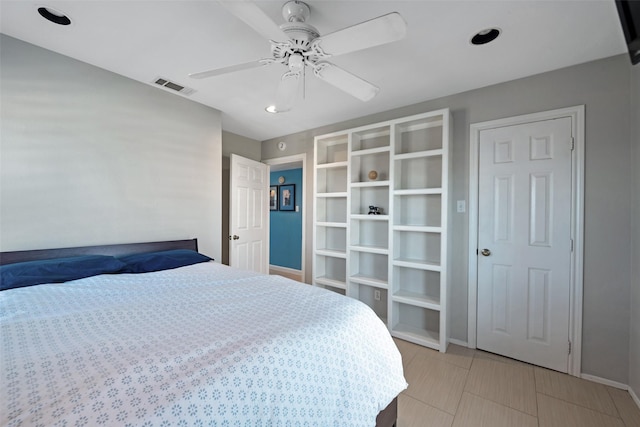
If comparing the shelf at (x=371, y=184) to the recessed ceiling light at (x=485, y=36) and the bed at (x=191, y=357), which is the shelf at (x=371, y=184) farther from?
the bed at (x=191, y=357)

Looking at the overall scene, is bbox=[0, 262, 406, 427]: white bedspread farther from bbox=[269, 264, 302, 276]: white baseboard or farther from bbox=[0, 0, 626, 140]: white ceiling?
bbox=[269, 264, 302, 276]: white baseboard

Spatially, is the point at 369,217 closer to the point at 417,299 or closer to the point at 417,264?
the point at 417,264

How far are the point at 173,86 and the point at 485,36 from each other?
269 cm

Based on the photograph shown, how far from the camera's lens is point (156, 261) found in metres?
2.18

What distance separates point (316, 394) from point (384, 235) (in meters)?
2.35

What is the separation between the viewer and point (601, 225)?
6.43 ft

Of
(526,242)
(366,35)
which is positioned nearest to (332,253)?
(526,242)

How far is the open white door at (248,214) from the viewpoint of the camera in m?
3.47

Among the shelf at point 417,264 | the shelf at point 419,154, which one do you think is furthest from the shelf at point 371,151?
the shelf at point 417,264

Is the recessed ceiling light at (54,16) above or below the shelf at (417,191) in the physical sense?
above

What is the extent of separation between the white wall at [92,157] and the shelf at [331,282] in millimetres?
1468

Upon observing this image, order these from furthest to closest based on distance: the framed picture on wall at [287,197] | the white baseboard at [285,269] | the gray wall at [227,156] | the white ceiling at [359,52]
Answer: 1. the framed picture on wall at [287,197]
2. the white baseboard at [285,269]
3. the gray wall at [227,156]
4. the white ceiling at [359,52]

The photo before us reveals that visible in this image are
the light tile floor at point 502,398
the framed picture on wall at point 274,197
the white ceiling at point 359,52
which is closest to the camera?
the white ceiling at point 359,52

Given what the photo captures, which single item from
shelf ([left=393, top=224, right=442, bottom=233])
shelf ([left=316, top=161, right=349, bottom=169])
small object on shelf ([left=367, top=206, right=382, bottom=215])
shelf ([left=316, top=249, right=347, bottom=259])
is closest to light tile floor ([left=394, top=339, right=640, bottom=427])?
shelf ([left=393, top=224, right=442, bottom=233])
